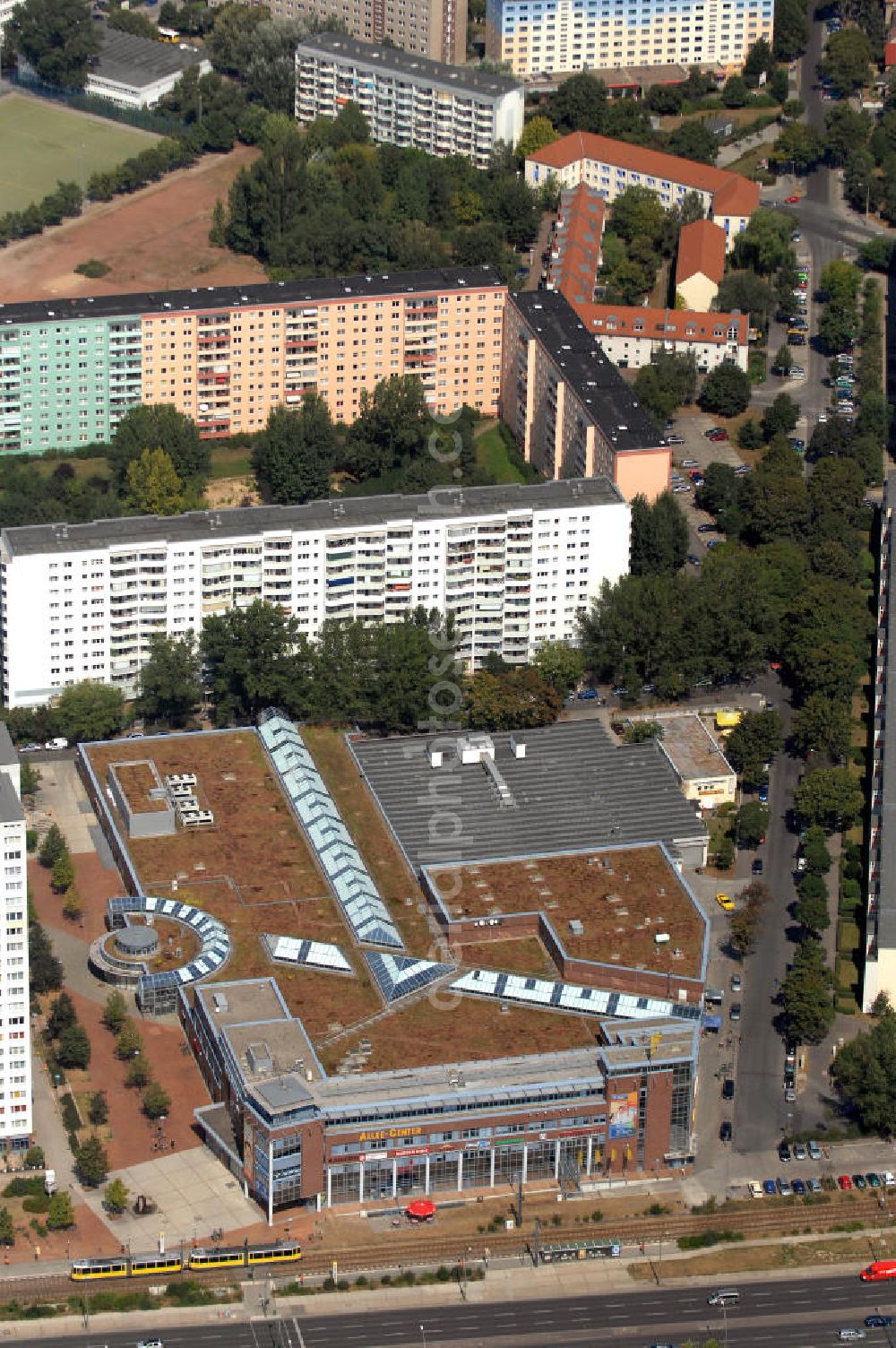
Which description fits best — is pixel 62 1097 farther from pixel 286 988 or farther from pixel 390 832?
pixel 390 832

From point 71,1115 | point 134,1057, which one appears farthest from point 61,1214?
point 134,1057

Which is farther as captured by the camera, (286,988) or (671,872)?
(671,872)

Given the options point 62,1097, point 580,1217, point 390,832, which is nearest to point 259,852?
point 390,832

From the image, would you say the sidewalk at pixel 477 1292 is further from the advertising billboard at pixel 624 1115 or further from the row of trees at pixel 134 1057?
the row of trees at pixel 134 1057

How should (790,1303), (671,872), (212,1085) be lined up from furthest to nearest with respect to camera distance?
(671,872) → (212,1085) → (790,1303)

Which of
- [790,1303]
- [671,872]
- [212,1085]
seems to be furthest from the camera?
[671,872]

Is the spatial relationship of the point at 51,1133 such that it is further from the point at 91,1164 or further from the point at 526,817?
the point at 526,817

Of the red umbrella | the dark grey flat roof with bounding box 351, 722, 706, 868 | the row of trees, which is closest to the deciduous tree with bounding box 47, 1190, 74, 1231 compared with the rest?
the row of trees
